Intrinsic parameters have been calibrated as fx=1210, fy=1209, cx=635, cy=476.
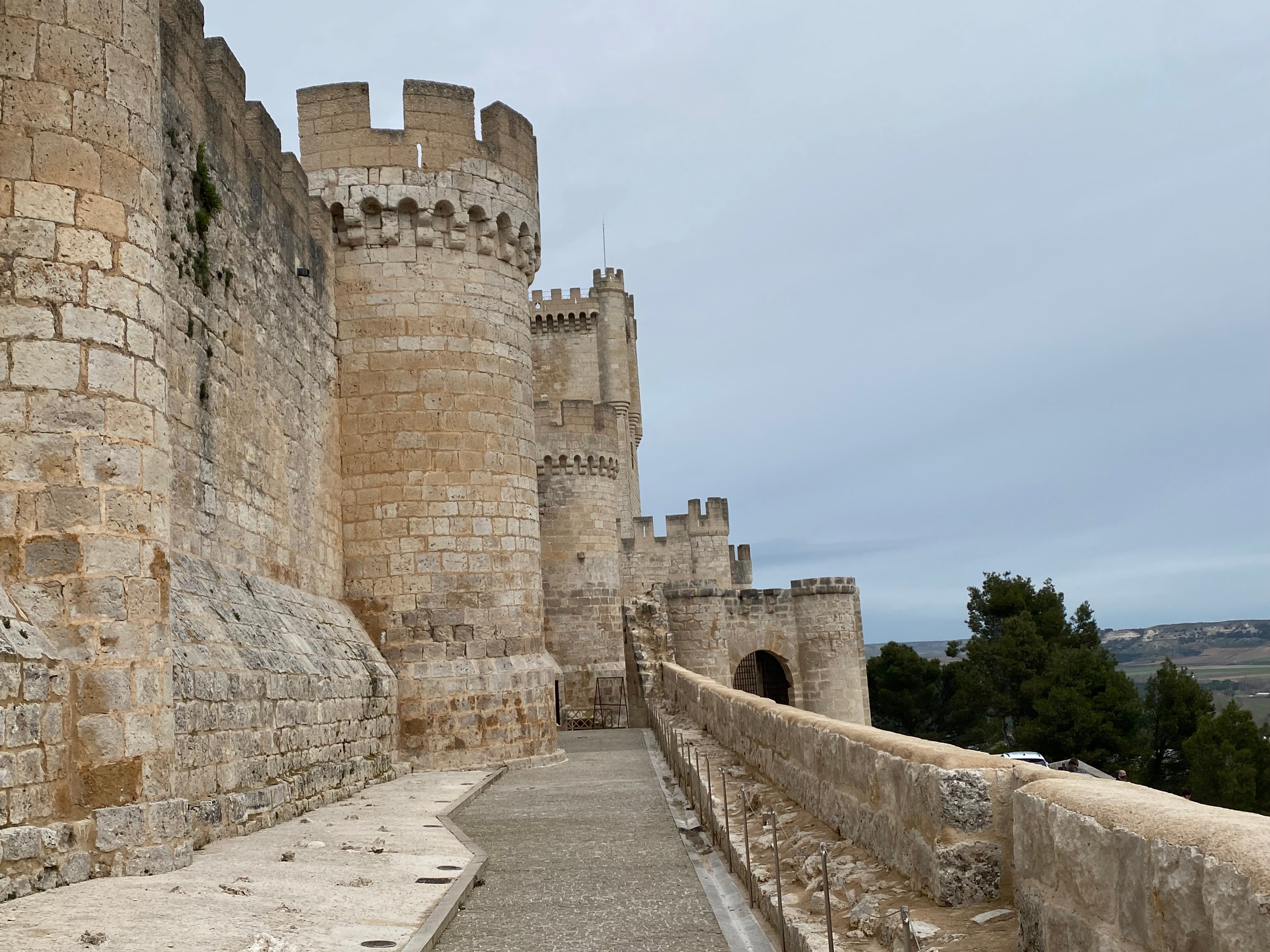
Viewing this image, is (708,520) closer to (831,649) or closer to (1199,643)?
(831,649)

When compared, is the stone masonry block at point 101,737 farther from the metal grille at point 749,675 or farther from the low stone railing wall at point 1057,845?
the metal grille at point 749,675

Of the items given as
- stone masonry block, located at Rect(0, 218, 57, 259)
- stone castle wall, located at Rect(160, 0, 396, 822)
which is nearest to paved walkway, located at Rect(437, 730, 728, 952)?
stone castle wall, located at Rect(160, 0, 396, 822)

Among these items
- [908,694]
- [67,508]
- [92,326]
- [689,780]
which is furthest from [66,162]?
[908,694]

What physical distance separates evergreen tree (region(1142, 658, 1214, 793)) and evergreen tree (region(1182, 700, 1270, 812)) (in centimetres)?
199

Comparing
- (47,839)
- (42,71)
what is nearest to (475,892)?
(47,839)

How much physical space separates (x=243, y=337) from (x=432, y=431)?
309cm

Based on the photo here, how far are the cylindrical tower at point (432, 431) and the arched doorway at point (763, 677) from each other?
16.4 m

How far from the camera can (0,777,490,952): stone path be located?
14.8ft

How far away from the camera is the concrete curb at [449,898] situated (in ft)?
15.6

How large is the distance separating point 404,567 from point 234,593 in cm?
369

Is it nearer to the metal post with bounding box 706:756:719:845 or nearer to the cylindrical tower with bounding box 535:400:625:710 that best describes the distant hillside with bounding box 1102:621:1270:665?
the cylindrical tower with bounding box 535:400:625:710

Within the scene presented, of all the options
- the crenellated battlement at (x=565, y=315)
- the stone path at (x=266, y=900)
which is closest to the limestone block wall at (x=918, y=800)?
the stone path at (x=266, y=900)

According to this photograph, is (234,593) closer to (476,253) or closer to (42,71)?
(42,71)

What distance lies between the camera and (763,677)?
101 ft
